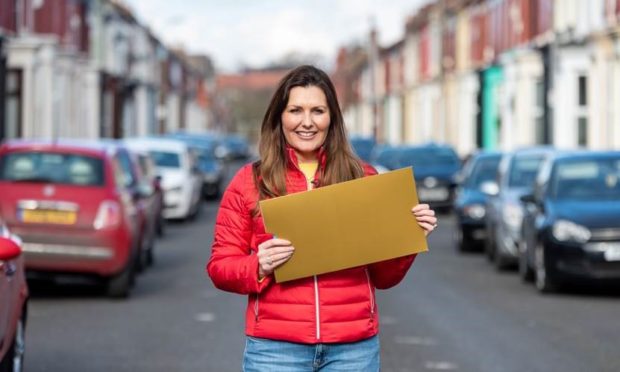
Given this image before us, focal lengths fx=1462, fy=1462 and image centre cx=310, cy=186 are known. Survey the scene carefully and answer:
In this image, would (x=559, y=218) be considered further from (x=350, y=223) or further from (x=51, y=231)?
(x=350, y=223)

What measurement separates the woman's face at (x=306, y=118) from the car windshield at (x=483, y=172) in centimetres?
1827

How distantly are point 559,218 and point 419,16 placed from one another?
213ft

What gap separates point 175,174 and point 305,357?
2611 centimetres

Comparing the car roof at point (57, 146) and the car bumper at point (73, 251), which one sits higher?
the car roof at point (57, 146)

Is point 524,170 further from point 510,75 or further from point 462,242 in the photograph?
point 510,75

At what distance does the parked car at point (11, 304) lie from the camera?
24.7 ft

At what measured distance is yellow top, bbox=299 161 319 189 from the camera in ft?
16.4

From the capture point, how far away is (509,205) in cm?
1903

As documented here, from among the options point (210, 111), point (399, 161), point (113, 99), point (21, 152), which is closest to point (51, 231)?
point (21, 152)

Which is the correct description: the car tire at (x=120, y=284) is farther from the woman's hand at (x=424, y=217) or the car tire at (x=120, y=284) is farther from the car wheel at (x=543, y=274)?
the woman's hand at (x=424, y=217)

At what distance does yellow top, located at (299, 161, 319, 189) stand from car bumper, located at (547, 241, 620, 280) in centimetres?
1027

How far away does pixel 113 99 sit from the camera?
6644cm

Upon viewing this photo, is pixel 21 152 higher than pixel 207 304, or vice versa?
pixel 21 152

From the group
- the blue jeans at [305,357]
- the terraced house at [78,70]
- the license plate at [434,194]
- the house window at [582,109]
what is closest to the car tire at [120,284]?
the blue jeans at [305,357]
